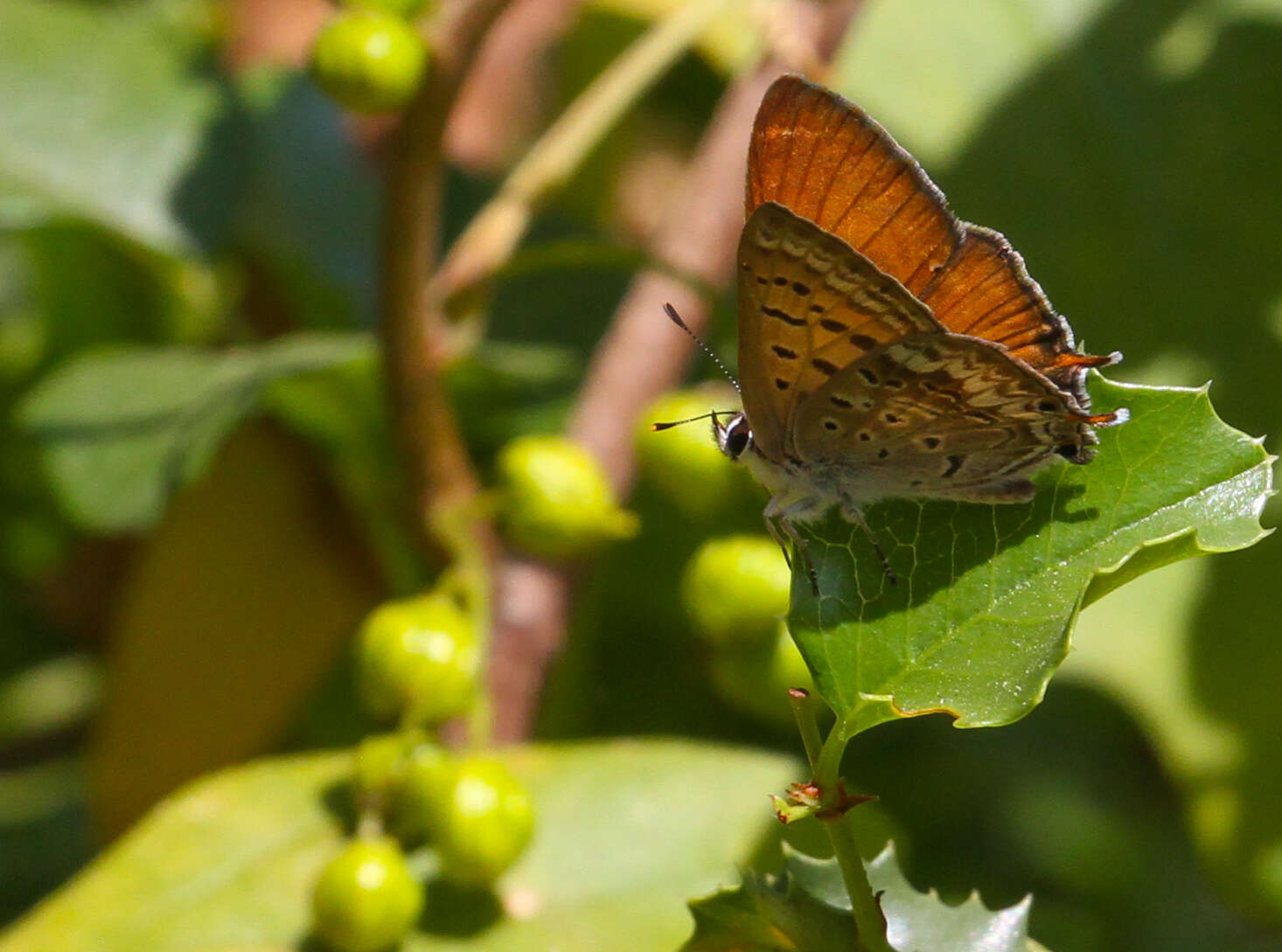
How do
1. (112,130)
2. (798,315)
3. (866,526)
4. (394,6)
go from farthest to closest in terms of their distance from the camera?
A: (112,130)
(394,6)
(798,315)
(866,526)

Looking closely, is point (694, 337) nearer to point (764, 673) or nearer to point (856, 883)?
point (764, 673)

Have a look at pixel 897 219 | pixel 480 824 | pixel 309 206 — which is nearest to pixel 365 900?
pixel 480 824

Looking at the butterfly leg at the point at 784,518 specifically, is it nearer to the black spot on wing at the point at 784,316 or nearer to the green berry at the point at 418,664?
the black spot on wing at the point at 784,316

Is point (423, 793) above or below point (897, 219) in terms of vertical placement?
below

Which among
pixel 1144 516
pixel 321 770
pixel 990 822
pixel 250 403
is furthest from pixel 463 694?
pixel 990 822

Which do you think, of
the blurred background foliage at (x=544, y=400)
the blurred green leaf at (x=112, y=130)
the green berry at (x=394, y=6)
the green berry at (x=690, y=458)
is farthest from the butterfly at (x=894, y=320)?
the blurred green leaf at (x=112, y=130)

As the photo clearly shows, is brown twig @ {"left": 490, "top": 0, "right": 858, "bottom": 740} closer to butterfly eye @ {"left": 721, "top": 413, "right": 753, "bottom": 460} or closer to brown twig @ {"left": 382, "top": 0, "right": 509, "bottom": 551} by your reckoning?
brown twig @ {"left": 382, "top": 0, "right": 509, "bottom": 551}

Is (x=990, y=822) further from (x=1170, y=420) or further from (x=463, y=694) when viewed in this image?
(x=1170, y=420)
